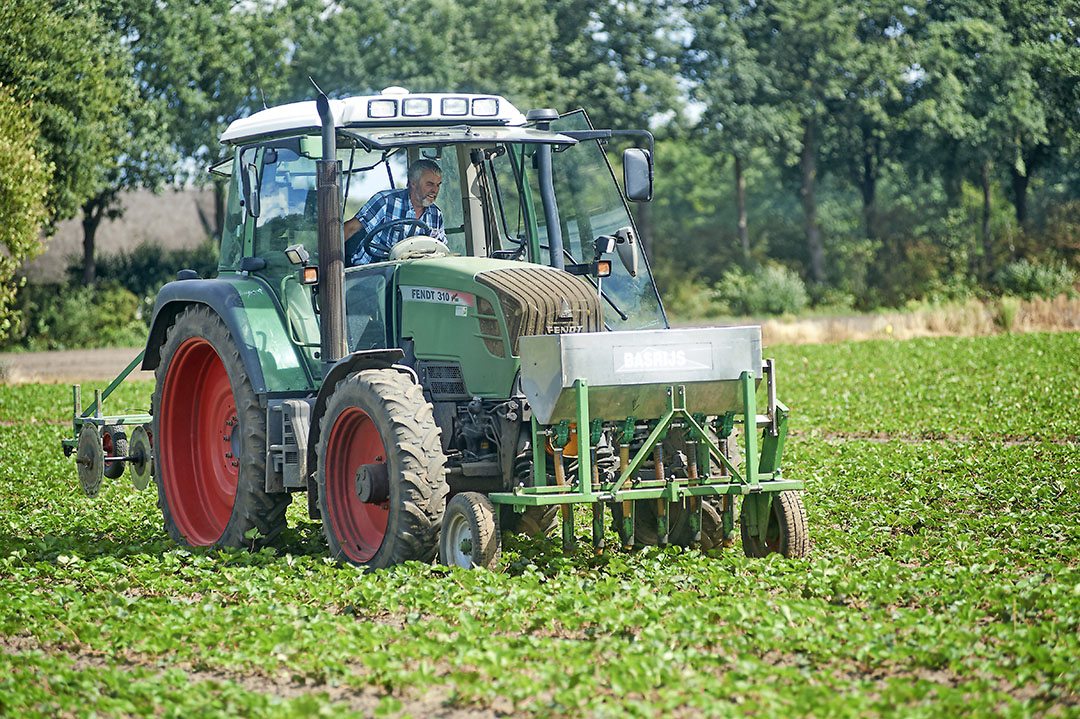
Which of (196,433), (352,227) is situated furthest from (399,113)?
(196,433)

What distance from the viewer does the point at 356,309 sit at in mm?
8445

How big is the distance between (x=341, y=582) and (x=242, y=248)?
296 centimetres

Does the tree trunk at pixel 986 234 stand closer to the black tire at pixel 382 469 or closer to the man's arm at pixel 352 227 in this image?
the man's arm at pixel 352 227

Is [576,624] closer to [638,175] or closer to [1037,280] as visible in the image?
[638,175]

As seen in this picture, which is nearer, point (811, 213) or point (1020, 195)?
point (1020, 195)

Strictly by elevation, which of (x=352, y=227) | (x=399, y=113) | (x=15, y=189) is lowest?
(x=352, y=227)

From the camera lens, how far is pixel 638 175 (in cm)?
839

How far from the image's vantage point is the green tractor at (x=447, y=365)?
7367 mm

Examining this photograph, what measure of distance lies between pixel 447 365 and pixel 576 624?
2.30 meters

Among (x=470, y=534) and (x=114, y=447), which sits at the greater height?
(x=114, y=447)

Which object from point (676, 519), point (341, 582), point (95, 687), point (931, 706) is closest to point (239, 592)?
point (341, 582)

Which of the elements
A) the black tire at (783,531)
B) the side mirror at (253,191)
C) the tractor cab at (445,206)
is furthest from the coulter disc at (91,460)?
the black tire at (783,531)

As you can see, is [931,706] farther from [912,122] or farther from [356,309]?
[912,122]

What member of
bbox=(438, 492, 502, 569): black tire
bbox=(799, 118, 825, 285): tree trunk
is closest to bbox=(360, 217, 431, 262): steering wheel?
bbox=(438, 492, 502, 569): black tire
